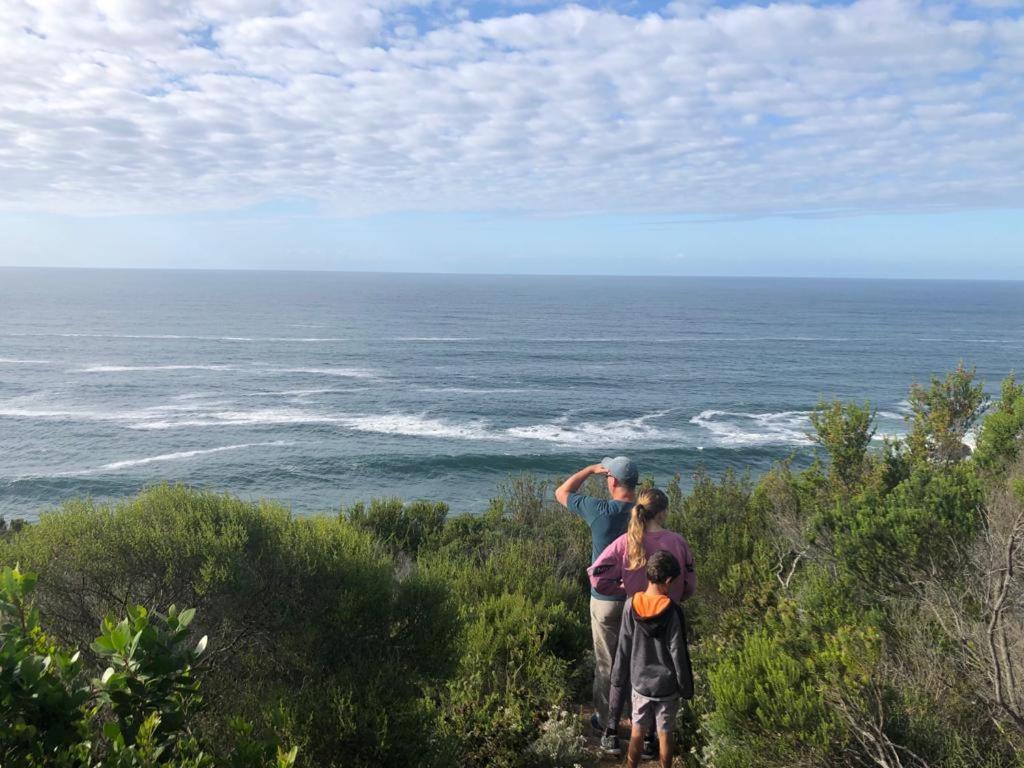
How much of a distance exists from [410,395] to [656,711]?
46.6 m

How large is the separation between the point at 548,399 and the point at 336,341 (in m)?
37.2

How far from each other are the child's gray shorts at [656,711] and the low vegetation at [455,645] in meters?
0.26

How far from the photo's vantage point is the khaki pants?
5.22 metres

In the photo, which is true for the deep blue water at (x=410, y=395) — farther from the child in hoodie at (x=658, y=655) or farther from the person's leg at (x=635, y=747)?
the child in hoodie at (x=658, y=655)

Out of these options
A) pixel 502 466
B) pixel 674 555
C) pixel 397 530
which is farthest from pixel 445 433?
pixel 674 555

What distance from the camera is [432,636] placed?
19.4ft

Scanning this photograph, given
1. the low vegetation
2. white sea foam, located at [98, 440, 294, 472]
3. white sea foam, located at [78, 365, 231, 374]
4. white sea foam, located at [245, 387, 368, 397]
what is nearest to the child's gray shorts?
the low vegetation

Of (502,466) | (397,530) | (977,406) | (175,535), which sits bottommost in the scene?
(502,466)

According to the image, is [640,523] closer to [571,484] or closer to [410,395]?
[571,484]

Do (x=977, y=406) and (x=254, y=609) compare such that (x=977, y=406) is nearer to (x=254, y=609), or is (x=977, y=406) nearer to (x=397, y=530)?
(x=397, y=530)

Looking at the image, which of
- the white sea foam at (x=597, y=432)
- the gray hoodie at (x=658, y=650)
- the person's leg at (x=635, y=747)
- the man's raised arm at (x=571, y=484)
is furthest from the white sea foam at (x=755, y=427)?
the gray hoodie at (x=658, y=650)

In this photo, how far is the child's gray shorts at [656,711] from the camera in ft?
15.1

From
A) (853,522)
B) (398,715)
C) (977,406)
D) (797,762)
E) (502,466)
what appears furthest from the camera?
(502,466)

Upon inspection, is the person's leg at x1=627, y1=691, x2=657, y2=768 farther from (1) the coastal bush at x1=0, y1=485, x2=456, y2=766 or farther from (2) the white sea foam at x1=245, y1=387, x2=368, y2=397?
(2) the white sea foam at x1=245, y1=387, x2=368, y2=397
